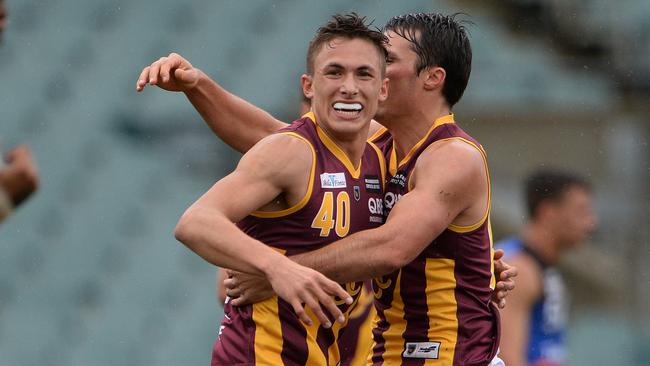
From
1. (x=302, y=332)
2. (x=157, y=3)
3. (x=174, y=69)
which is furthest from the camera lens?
(x=157, y=3)

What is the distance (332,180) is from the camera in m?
4.54

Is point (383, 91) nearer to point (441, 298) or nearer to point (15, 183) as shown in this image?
point (441, 298)

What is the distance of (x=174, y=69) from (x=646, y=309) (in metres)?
7.16

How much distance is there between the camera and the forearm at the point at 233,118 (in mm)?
5410

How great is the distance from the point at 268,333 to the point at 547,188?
421cm

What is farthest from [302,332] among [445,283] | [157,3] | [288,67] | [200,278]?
[157,3]

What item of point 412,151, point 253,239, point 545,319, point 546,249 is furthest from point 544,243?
point 253,239

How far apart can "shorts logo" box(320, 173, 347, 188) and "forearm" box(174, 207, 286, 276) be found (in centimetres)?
52

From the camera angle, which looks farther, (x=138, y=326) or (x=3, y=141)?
(x=3, y=141)

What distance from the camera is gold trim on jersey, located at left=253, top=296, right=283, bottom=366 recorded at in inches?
175

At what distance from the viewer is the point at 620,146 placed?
37.1 feet

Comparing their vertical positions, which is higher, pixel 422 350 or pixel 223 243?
pixel 223 243

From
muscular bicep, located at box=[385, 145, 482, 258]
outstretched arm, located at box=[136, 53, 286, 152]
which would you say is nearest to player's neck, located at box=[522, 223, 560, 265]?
outstretched arm, located at box=[136, 53, 286, 152]

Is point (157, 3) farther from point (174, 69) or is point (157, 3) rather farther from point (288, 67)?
point (174, 69)
